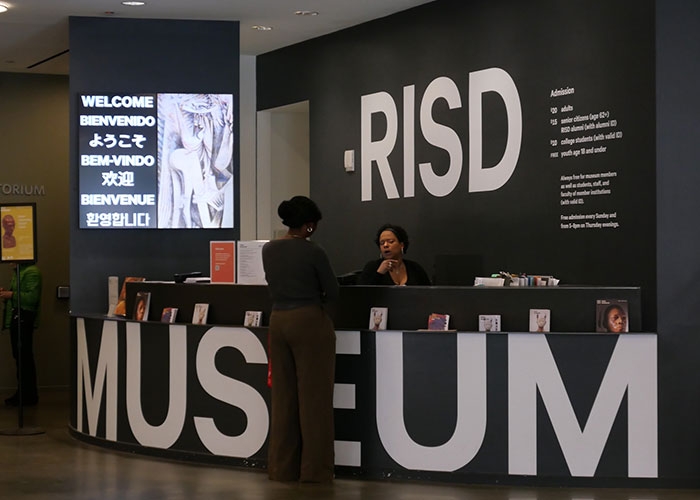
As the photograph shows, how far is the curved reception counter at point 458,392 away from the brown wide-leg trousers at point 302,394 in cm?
24

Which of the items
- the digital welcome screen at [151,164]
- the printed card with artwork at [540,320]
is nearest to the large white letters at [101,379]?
the digital welcome screen at [151,164]

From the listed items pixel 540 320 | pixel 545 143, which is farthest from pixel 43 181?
pixel 540 320

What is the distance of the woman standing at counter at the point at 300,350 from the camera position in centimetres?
646

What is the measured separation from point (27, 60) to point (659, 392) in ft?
23.6

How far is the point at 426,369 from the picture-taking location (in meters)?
6.56

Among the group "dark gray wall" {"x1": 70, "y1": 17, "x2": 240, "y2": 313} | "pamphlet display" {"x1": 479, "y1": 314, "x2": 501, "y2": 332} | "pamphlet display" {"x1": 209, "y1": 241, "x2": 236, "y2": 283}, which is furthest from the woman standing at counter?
"dark gray wall" {"x1": 70, "y1": 17, "x2": 240, "y2": 313}

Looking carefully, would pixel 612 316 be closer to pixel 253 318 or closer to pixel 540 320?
pixel 540 320

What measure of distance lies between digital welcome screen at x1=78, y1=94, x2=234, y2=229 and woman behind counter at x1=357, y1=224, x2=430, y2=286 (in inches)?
69.6

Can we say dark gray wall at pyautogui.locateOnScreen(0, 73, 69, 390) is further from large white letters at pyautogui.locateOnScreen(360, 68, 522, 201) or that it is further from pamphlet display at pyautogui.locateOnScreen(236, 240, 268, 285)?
pamphlet display at pyautogui.locateOnScreen(236, 240, 268, 285)

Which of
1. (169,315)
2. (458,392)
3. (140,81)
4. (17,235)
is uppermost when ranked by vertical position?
(140,81)

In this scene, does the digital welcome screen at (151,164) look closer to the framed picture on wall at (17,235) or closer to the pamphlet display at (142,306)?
the framed picture on wall at (17,235)

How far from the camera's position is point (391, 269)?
7.77m

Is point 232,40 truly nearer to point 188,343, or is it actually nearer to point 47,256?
point 188,343

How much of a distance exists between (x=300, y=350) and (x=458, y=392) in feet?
3.01
